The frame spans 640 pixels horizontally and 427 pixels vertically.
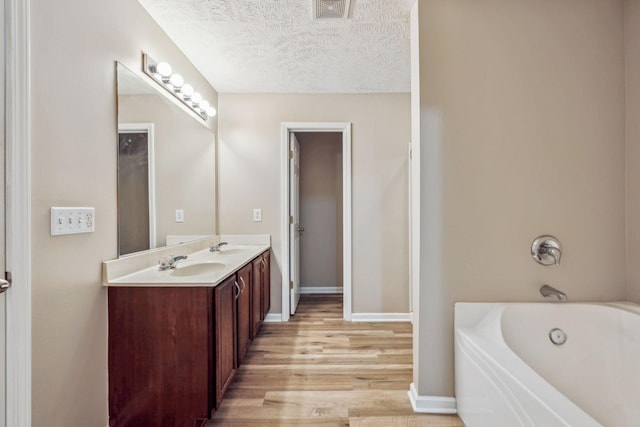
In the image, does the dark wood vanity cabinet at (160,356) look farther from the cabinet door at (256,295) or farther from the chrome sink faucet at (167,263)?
the cabinet door at (256,295)

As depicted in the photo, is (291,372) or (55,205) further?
(291,372)

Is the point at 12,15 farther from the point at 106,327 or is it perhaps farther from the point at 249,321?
the point at 249,321

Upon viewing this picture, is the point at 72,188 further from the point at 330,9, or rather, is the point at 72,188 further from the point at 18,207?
the point at 330,9

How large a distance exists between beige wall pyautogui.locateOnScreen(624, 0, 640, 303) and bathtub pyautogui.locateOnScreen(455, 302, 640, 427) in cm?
20

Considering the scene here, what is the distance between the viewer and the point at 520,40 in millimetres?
1729

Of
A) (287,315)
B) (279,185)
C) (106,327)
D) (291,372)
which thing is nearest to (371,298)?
(287,315)

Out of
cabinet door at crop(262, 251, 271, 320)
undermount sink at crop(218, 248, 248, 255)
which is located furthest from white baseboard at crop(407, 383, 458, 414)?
undermount sink at crop(218, 248, 248, 255)

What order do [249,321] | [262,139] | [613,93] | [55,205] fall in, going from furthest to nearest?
[262,139] < [249,321] < [613,93] < [55,205]

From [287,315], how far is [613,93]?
296 cm

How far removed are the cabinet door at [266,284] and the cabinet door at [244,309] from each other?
48 centimetres

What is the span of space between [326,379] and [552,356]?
1.30 metres

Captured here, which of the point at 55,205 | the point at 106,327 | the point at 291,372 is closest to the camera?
the point at 55,205

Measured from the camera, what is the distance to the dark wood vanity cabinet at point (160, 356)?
4.99 feet

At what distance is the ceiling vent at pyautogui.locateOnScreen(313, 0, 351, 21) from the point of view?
1805mm
